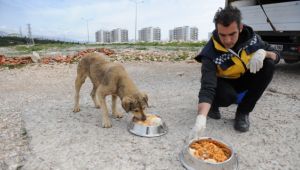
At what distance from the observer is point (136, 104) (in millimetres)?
3959

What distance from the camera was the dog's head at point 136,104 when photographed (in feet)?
12.9

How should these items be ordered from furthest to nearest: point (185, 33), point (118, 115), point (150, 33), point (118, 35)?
1. point (118, 35)
2. point (150, 33)
3. point (185, 33)
4. point (118, 115)

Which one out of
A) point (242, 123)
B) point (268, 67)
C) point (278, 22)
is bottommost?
point (242, 123)

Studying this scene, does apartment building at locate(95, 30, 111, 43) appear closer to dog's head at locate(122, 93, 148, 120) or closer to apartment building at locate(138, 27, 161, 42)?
apartment building at locate(138, 27, 161, 42)

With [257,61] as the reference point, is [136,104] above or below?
below

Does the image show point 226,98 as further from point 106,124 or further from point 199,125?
point 106,124

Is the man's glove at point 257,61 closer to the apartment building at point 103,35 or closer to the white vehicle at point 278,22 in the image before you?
the white vehicle at point 278,22

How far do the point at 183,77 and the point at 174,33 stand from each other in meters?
70.7

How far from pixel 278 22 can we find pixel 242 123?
5382 millimetres

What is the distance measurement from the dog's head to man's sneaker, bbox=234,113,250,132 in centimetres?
135

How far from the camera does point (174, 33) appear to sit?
254 feet

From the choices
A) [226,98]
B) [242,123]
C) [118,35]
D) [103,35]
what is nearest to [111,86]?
[226,98]

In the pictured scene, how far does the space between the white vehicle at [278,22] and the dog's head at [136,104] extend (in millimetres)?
5677

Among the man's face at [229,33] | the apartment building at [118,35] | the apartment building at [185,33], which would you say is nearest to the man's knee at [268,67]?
the man's face at [229,33]
